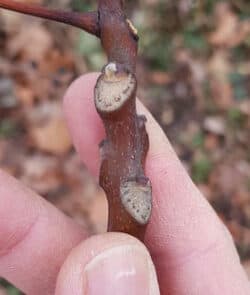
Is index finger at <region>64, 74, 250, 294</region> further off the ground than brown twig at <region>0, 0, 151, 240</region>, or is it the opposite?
brown twig at <region>0, 0, 151, 240</region>

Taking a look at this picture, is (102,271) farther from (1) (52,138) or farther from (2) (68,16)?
(1) (52,138)

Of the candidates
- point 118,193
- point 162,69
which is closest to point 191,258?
point 118,193

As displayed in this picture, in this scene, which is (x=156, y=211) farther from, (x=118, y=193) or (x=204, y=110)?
(x=204, y=110)

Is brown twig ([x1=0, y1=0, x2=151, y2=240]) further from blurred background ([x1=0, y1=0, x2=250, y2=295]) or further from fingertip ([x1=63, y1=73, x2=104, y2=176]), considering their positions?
blurred background ([x1=0, y1=0, x2=250, y2=295])

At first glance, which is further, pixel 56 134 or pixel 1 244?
pixel 56 134

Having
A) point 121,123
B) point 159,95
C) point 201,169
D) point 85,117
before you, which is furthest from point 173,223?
point 159,95

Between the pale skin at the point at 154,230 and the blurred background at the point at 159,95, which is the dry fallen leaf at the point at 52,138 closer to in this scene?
the blurred background at the point at 159,95

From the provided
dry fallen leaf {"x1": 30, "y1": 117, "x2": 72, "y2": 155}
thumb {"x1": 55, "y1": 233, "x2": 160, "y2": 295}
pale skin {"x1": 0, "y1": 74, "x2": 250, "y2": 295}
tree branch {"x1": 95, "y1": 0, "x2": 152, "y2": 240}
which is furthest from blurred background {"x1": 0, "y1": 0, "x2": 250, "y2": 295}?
tree branch {"x1": 95, "y1": 0, "x2": 152, "y2": 240}

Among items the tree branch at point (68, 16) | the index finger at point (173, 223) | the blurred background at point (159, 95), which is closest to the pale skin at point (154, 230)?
the index finger at point (173, 223)
